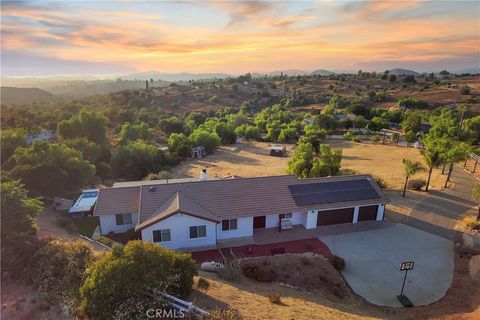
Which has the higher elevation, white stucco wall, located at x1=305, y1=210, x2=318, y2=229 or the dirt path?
white stucco wall, located at x1=305, y1=210, x2=318, y2=229

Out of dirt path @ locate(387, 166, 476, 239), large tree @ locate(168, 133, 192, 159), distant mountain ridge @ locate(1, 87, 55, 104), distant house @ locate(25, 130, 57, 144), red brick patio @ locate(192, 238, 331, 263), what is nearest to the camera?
red brick patio @ locate(192, 238, 331, 263)

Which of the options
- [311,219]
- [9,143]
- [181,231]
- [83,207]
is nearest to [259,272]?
[181,231]

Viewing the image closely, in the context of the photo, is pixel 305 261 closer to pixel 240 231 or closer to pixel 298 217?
pixel 240 231

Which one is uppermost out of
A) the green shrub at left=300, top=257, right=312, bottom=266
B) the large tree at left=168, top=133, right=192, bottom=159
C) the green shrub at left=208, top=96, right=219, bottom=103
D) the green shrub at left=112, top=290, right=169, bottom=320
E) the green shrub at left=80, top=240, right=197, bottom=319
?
the green shrub at left=80, top=240, right=197, bottom=319

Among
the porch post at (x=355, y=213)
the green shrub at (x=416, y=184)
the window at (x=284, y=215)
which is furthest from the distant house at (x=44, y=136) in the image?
the green shrub at (x=416, y=184)

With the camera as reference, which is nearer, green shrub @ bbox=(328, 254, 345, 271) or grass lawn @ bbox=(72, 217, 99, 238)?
green shrub @ bbox=(328, 254, 345, 271)

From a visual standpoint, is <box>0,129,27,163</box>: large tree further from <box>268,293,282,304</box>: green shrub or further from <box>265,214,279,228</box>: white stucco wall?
<box>268,293,282,304</box>: green shrub
